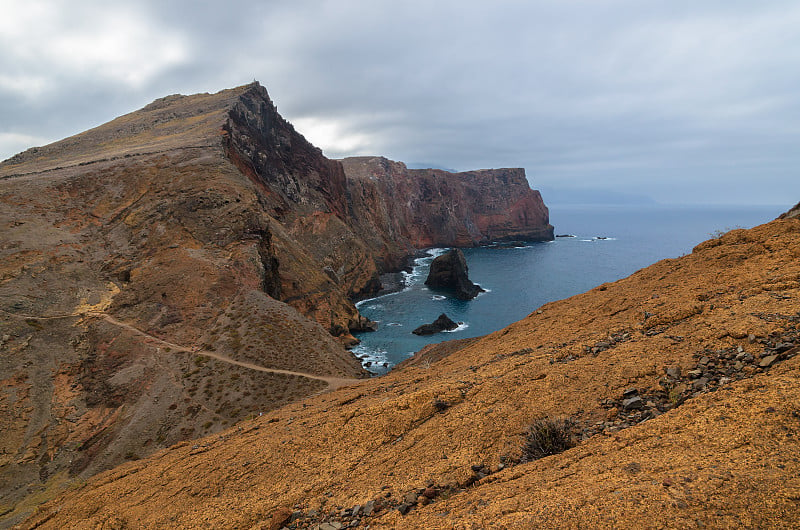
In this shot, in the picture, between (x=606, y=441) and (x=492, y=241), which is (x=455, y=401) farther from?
(x=492, y=241)

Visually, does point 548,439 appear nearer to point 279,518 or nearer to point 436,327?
point 279,518

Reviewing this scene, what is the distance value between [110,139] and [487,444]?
7279 cm

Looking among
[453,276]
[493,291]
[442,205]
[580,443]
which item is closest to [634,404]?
[580,443]

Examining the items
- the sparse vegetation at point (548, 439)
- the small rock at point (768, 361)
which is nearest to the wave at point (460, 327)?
the sparse vegetation at point (548, 439)

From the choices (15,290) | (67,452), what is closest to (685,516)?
(67,452)

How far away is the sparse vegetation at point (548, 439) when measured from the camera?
6.23 m

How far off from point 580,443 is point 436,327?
4411 cm

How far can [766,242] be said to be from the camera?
11492 millimetres

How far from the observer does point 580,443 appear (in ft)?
20.0

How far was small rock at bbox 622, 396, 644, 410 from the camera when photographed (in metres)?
6.40

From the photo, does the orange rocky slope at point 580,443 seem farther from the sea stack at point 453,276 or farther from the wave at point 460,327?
the sea stack at point 453,276

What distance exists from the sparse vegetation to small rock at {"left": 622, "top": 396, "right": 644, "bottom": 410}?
101cm

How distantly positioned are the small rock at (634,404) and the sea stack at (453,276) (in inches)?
2366

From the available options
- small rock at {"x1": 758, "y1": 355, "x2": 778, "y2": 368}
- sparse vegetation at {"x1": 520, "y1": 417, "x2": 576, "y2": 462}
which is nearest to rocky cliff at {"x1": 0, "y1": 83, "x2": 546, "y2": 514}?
sparse vegetation at {"x1": 520, "y1": 417, "x2": 576, "y2": 462}
